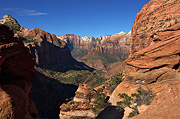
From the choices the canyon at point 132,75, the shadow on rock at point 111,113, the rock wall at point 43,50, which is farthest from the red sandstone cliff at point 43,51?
the shadow on rock at point 111,113

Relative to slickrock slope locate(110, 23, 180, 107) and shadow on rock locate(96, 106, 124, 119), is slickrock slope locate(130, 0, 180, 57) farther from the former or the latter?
shadow on rock locate(96, 106, 124, 119)

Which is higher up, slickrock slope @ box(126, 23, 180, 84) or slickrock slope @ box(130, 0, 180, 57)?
slickrock slope @ box(130, 0, 180, 57)

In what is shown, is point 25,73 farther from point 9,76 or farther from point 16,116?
point 16,116

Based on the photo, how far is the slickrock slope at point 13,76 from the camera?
37.3ft

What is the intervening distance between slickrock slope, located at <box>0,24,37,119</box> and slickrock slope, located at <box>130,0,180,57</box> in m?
47.3

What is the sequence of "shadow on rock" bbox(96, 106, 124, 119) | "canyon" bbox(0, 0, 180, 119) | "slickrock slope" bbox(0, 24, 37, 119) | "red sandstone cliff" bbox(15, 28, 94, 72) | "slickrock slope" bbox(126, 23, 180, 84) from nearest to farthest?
"slickrock slope" bbox(0, 24, 37, 119) → "canyon" bbox(0, 0, 180, 119) → "slickrock slope" bbox(126, 23, 180, 84) → "shadow on rock" bbox(96, 106, 124, 119) → "red sandstone cliff" bbox(15, 28, 94, 72)

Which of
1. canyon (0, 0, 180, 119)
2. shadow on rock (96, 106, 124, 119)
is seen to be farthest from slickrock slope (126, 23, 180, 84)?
shadow on rock (96, 106, 124, 119)

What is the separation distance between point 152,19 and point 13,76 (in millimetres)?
68199

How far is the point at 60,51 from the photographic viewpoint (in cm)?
19300

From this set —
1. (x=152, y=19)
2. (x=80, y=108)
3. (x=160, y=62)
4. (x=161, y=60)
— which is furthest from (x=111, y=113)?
(x=152, y=19)

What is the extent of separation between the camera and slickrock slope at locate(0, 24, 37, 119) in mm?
11375

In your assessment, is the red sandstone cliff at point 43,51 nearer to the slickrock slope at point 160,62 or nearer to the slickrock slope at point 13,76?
the slickrock slope at point 13,76

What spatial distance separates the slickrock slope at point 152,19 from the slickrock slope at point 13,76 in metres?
47.3

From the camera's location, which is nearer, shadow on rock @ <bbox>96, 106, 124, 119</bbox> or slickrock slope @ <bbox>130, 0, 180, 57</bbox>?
shadow on rock @ <bbox>96, 106, 124, 119</bbox>
